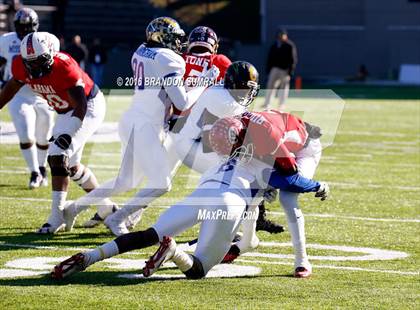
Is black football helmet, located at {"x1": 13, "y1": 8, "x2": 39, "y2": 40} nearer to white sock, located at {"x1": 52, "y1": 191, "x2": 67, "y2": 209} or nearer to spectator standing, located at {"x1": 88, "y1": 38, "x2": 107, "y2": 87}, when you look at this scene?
white sock, located at {"x1": 52, "y1": 191, "x2": 67, "y2": 209}

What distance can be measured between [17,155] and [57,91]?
18.9 ft

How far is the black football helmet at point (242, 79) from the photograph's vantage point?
6.95 meters

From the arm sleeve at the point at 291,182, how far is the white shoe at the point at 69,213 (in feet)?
7.14

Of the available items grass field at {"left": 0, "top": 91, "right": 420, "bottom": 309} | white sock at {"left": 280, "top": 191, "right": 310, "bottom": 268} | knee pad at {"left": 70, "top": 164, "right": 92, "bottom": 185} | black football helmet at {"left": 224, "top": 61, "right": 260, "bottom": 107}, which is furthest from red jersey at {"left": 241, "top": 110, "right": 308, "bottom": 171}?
knee pad at {"left": 70, "top": 164, "right": 92, "bottom": 185}

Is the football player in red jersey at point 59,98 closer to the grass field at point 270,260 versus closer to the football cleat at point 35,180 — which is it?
the grass field at point 270,260

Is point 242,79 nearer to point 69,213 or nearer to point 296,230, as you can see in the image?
point 296,230

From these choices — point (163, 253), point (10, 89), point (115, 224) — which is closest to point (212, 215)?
point (163, 253)

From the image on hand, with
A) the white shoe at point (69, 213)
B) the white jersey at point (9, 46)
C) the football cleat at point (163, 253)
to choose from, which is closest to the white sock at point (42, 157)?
the white jersey at point (9, 46)

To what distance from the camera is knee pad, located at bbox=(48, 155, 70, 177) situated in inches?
308

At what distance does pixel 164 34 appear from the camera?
7.67m

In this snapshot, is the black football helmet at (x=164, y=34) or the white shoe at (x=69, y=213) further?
the white shoe at (x=69, y=213)

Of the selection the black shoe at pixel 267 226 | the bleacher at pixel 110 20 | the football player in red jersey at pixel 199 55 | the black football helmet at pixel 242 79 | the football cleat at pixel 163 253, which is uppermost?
the black football helmet at pixel 242 79

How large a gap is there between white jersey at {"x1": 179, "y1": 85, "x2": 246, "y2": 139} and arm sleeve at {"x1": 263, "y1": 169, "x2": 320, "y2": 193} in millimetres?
1084

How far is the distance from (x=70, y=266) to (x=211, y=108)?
199cm
